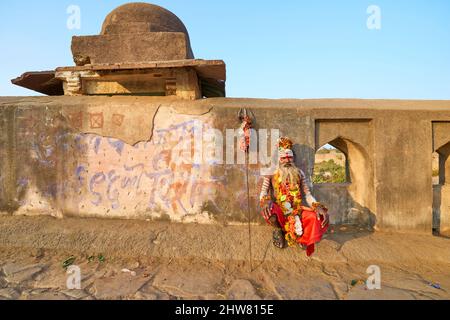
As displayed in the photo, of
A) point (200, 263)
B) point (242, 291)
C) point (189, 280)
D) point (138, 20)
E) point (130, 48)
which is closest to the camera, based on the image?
point (242, 291)

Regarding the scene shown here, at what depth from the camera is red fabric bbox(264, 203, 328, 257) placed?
397 centimetres

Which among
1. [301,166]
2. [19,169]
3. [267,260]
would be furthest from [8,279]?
[301,166]

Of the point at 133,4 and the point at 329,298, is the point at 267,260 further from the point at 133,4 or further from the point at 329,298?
the point at 133,4

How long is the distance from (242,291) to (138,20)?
21.3ft

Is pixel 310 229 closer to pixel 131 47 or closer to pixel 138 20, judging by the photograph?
pixel 131 47

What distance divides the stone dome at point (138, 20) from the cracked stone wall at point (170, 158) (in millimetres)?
2372

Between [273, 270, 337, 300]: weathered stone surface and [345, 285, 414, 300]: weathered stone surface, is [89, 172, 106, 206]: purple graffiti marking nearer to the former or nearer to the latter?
[273, 270, 337, 300]: weathered stone surface

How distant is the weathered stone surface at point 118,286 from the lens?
3.18 metres

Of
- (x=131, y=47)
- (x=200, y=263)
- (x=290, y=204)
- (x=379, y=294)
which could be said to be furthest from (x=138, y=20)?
(x=379, y=294)

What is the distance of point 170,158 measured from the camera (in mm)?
4812

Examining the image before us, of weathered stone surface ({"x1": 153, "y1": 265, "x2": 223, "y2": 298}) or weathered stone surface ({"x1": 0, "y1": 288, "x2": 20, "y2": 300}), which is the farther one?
weathered stone surface ({"x1": 153, "y1": 265, "x2": 223, "y2": 298})

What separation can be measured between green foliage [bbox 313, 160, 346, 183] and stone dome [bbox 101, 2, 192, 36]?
12365 millimetres

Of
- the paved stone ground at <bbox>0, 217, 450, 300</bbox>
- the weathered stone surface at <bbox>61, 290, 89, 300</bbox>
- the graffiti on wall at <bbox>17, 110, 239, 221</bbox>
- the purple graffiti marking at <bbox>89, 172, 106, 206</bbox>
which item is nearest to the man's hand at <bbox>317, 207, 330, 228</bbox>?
the paved stone ground at <bbox>0, 217, 450, 300</bbox>

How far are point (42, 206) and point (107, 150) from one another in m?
1.59
